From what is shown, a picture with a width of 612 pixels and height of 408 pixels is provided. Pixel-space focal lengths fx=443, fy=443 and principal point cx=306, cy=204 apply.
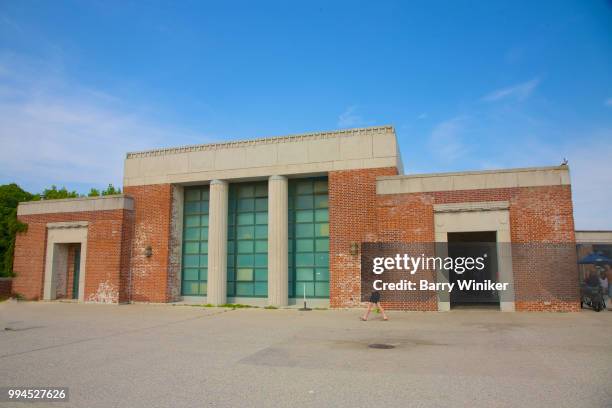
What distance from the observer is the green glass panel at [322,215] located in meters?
19.8

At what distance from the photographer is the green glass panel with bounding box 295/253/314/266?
1969 cm

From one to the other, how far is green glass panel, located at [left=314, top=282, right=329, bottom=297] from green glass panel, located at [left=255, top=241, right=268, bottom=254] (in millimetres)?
2926

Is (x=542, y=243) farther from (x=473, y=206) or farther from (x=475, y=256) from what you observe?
(x=475, y=256)

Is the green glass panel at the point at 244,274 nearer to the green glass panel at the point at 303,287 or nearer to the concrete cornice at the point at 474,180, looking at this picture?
the green glass panel at the point at 303,287

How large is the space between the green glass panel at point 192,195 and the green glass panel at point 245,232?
2.82 metres

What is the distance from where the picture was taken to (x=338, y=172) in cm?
1870

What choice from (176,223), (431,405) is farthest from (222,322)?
(431,405)

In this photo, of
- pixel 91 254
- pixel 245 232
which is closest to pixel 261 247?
pixel 245 232

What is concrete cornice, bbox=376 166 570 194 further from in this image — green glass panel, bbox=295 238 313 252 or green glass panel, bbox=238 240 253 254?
green glass panel, bbox=238 240 253 254

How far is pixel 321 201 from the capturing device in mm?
20000

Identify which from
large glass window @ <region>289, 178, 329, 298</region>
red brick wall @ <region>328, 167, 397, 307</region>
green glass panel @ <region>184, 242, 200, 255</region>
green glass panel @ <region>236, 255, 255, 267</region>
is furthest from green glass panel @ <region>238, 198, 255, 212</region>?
red brick wall @ <region>328, 167, 397, 307</region>

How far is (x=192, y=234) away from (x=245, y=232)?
2.82 meters

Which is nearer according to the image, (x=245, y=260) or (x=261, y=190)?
(x=245, y=260)

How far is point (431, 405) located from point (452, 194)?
11964 millimetres
